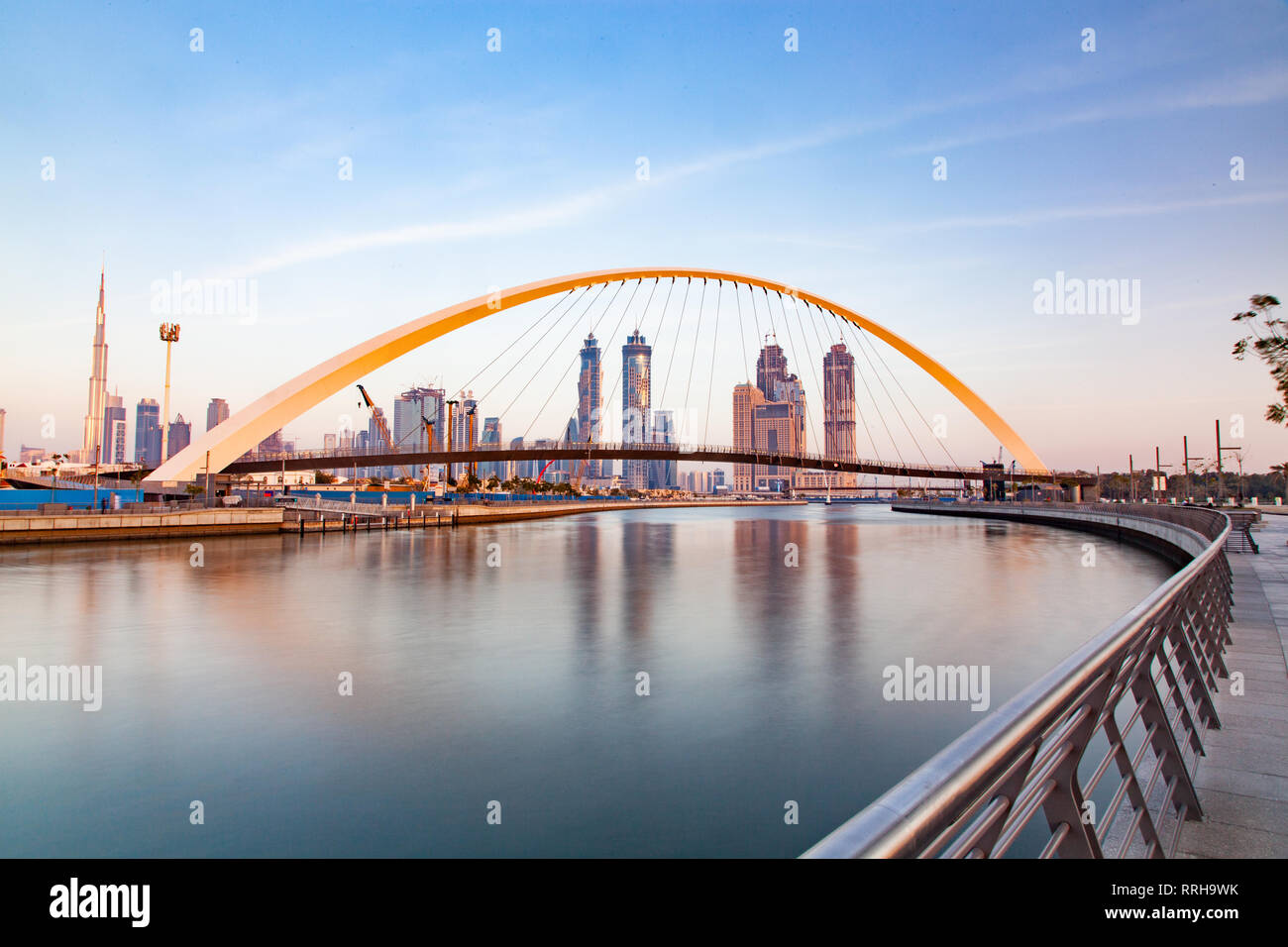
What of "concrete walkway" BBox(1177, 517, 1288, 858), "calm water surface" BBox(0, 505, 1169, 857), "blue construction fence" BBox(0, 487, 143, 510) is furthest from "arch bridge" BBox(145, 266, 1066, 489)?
"concrete walkway" BBox(1177, 517, 1288, 858)

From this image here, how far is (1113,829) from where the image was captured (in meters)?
3.46

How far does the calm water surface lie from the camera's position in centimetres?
521

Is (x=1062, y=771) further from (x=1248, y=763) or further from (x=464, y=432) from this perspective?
(x=464, y=432)

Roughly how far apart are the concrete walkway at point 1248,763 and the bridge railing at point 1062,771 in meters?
0.10

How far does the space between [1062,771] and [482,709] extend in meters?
6.87

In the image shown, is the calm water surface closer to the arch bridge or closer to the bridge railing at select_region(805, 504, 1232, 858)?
the bridge railing at select_region(805, 504, 1232, 858)

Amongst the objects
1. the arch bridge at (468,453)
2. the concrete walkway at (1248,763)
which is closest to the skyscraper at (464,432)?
the arch bridge at (468,453)

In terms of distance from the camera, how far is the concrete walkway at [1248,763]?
9.85ft

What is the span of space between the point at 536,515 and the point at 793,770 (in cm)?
6749

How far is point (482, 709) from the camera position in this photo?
26.4 ft

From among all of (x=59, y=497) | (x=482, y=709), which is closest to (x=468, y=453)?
(x=59, y=497)

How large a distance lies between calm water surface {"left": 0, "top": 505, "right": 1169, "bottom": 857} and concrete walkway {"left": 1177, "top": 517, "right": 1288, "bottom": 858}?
2.35m
